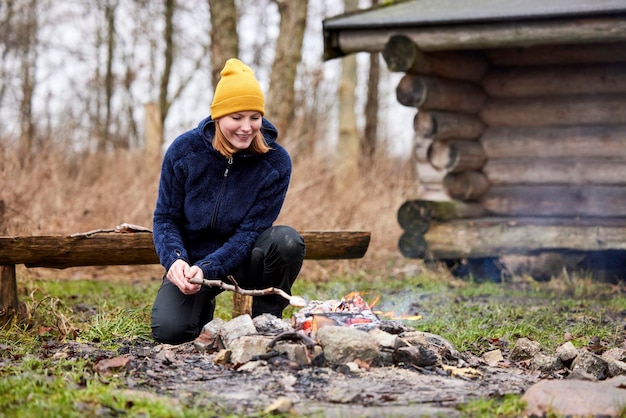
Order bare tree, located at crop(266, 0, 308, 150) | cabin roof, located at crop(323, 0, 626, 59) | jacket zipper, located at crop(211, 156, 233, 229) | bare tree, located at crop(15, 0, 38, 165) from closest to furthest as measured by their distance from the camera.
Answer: jacket zipper, located at crop(211, 156, 233, 229)
cabin roof, located at crop(323, 0, 626, 59)
bare tree, located at crop(266, 0, 308, 150)
bare tree, located at crop(15, 0, 38, 165)

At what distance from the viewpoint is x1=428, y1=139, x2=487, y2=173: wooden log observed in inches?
387

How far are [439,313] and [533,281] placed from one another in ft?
8.97

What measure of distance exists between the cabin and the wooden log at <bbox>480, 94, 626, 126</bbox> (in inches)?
0.5

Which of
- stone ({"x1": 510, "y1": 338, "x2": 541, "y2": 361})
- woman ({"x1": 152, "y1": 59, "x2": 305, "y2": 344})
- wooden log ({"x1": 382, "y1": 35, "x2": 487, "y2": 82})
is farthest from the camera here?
wooden log ({"x1": 382, "y1": 35, "x2": 487, "y2": 82})

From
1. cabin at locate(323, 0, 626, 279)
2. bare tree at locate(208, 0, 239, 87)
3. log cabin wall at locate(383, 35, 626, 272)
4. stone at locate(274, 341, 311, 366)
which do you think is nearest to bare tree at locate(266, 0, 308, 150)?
bare tree at locate(208, 0, 239, 87)

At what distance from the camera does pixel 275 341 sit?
4.71 metres

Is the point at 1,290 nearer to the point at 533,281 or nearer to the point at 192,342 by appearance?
the point at 192,342

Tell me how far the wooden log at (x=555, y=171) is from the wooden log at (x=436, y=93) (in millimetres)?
768

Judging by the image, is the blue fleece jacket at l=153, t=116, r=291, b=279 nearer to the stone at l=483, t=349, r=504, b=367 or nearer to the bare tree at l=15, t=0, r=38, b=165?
the stone at l=483, t=349, r=504, b=367

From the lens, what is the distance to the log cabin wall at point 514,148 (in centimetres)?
945

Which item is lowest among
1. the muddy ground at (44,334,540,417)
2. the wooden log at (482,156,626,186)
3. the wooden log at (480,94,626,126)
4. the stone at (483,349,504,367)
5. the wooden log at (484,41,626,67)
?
the stone at (483,349,504,367)

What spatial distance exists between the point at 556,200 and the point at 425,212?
150 cm

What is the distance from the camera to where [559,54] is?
9.64 m

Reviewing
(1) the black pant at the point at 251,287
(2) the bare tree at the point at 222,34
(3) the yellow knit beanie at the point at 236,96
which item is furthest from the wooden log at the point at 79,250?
(2) the bare tree at the point at 222,34
